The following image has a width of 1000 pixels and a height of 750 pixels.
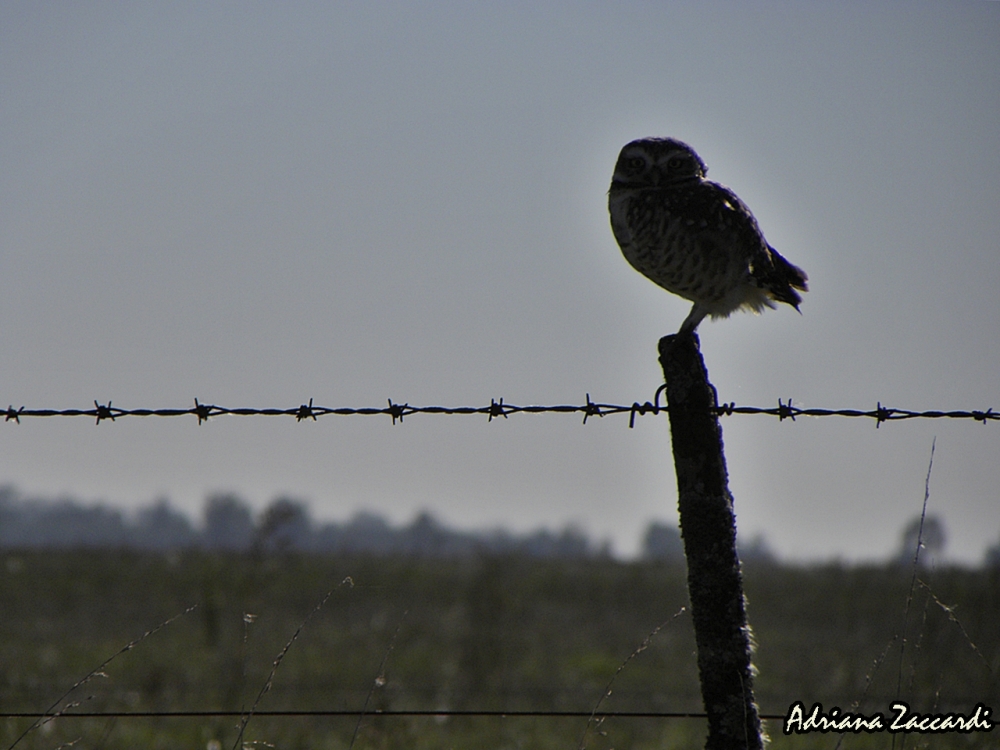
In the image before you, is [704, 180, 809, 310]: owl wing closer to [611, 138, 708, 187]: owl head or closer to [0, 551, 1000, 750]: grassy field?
[611, 138, 708, 187]: owl head

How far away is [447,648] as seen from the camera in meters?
14.6

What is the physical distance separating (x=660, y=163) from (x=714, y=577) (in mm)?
2031

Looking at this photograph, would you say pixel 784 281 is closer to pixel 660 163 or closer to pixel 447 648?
pixel 660 163

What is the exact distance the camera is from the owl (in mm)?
4051

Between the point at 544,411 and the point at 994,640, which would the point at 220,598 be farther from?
the point at 544,411

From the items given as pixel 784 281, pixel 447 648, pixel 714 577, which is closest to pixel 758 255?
pixel 784 281

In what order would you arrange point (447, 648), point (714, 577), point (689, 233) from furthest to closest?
1. point (447, 648)
2. point (689, 233)
3. point (714, 577)

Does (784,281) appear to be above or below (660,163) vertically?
below

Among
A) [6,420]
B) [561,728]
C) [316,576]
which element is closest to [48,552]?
[316,576]

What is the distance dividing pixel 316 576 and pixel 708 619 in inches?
813

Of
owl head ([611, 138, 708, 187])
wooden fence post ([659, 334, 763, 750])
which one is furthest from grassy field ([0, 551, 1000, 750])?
owl head ([611, 138, 708, 187])

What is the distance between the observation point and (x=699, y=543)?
2.81 metres

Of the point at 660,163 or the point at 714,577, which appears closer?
the point at 714,577

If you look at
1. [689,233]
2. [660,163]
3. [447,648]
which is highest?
[660,163]
